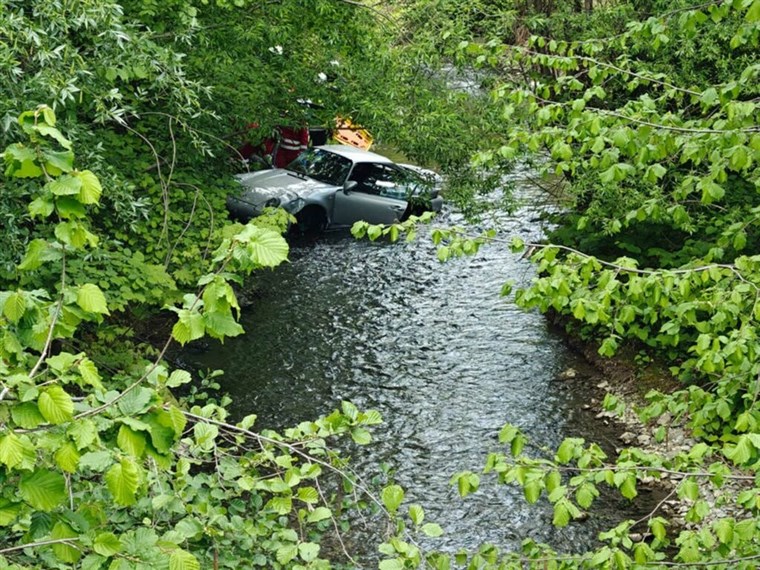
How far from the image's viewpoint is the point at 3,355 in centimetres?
290

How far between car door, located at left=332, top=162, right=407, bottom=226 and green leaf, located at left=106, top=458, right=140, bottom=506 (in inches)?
529

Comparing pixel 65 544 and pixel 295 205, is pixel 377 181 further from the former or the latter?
pixel 65 544

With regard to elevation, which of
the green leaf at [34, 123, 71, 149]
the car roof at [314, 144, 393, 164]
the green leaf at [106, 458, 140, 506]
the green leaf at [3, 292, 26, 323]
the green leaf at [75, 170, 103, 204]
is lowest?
the car roof at [314, 144, 393, 164]

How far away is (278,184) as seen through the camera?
15.2 meters

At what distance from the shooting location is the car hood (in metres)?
14.8

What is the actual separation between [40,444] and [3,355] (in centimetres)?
49

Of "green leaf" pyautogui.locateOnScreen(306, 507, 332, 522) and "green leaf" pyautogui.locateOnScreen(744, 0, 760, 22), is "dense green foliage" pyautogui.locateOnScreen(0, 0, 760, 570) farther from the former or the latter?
"green leaf" pyautogui.locateOnScreen(306, 507, 332, 522)

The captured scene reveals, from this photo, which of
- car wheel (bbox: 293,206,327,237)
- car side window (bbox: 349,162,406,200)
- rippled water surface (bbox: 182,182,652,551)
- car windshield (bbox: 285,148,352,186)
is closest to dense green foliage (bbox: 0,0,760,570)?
rippled water surface (bbox: 182,182,652,551)

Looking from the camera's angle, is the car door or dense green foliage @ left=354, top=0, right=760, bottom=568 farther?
the car door

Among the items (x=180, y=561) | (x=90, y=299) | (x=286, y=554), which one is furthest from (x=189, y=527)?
(x=90, y=299)

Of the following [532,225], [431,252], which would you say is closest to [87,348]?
[431,252]

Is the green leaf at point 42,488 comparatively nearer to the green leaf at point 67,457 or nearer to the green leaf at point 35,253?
the green leaf at point 67,457

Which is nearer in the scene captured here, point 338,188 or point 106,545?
point 106,545

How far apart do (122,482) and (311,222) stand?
13.5 metres
